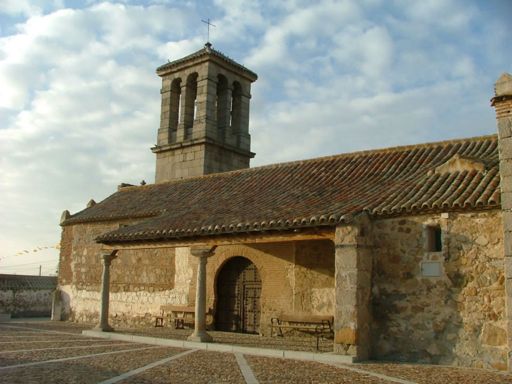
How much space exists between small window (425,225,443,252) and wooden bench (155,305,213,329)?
6854 mm

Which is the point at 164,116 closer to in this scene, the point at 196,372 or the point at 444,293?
the point at 444,293

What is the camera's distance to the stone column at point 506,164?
869 centimetres

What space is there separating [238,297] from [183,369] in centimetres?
619

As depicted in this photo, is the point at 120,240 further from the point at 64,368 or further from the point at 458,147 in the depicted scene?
the point at 458,147

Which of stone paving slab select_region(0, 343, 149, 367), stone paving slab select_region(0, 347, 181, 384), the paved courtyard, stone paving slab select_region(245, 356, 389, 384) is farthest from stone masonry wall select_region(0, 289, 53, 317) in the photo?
stone paving slab select_region(245, 356, 389, 384)

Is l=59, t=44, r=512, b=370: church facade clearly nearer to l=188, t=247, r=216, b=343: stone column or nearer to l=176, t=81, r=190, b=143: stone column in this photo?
l=188, t=247, r=216, b=343: stone column

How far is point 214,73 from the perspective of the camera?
2127 centimetres

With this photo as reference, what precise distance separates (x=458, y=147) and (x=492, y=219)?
170 inches

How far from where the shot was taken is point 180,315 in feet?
50.4

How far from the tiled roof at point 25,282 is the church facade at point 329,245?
15.4 ft

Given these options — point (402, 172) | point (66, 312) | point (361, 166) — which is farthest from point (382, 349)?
point (66, 312)

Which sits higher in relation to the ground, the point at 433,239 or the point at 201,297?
the point at 433,239

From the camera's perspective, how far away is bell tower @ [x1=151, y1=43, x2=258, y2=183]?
2080cm

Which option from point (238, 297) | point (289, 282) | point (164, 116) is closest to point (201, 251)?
point (289, 282)
